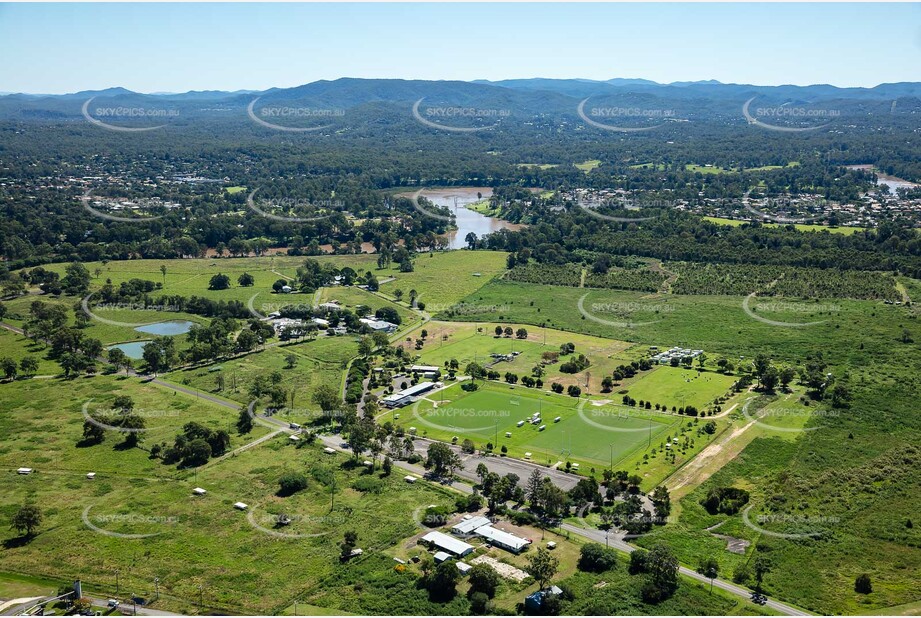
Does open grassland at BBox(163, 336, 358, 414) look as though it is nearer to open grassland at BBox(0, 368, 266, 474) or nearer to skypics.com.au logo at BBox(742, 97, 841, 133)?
open grassland at BBox(0, 368, 266, 474)

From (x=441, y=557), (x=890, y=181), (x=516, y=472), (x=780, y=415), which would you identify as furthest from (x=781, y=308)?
(x=890, y=181)

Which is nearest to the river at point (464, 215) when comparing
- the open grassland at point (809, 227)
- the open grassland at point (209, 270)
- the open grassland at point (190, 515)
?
the open grassland at point (209, 270)

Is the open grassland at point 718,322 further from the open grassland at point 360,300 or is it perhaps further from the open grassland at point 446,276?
the open grassland at point 360,300

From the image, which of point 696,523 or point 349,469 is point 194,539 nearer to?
point 349,469

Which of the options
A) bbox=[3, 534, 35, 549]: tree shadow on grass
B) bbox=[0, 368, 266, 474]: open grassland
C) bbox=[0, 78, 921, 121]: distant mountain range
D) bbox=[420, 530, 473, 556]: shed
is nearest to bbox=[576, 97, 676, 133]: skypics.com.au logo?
bbox=[0, 78, 921, 121]: distant mountain range

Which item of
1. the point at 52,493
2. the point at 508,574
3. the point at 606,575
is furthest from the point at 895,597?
the point at 52,493

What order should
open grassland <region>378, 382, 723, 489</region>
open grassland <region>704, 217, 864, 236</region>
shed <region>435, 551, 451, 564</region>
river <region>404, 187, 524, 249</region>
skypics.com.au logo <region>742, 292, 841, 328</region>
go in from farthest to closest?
river <region>404, 187, 524, 249</region>, open grassland <region>704, 217, 864, 236</region>, skypics.com.au logo <region>742, 292, 841, 328</region>, open grassland <region>378, 382, 723, 489</region>, shed <region>435, 551, 451, 564</region>
